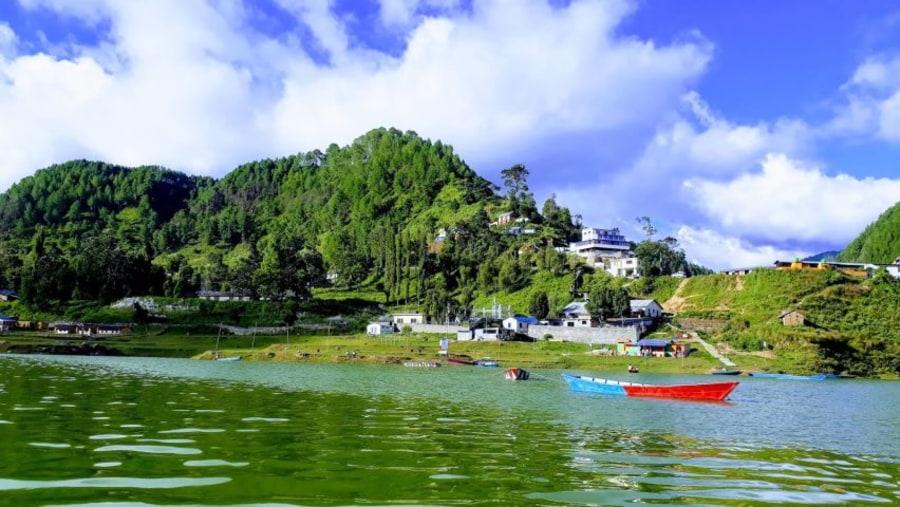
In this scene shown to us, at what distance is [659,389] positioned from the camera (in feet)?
166

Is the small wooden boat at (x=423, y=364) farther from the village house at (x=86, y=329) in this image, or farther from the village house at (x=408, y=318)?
the village house at (x=86, y=329)

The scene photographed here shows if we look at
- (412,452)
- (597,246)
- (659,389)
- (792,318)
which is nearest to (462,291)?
(597,246)

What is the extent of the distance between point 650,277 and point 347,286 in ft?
273

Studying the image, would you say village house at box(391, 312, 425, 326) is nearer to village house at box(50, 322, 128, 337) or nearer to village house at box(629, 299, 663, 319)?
village house at box(629, 299, 663, 319)

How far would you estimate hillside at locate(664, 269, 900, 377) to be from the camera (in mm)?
98562

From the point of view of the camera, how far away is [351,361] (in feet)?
330

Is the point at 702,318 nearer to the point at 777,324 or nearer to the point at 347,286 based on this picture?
the point at 777,324

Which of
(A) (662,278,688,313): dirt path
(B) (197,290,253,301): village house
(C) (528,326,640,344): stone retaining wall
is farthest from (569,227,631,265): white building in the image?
(B) (197,290,253,301): village house

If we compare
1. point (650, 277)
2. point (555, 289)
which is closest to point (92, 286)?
point (555, 289)

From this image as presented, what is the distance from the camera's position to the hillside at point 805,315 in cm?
9856

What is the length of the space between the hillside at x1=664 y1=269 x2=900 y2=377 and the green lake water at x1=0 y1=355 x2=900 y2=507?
64955 mm

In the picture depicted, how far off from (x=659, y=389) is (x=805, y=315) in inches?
3065

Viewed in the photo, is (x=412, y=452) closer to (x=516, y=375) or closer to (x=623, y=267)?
(x=516, y=375)

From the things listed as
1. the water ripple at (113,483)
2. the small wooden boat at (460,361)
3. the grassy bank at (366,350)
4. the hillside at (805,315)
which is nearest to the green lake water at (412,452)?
the water ripple at (113,483)
